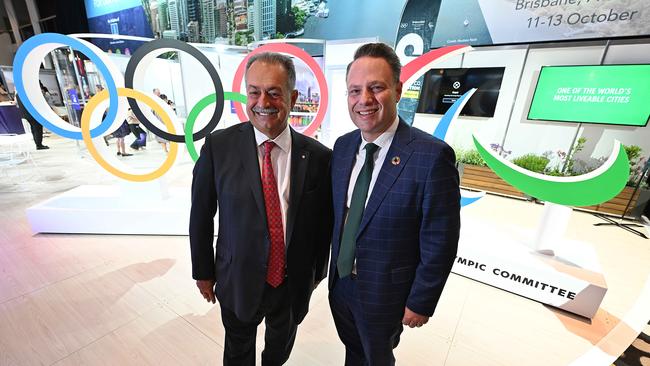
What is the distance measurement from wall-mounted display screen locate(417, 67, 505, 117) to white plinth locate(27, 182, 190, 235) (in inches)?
233

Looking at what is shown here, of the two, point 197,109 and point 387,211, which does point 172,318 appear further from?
point 197,109

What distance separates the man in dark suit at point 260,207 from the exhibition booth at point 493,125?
162cm

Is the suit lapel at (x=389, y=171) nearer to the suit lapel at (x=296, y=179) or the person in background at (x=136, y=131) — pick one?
the suit lapel at (x=296, y=179)

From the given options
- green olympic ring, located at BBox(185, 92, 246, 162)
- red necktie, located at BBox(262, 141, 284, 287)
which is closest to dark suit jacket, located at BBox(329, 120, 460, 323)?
red necktie, located at BBox(262, 141, 284, 287)

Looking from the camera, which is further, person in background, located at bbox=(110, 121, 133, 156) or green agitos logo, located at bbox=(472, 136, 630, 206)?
person in background, located at bbox=(110, 121, 133, 156)

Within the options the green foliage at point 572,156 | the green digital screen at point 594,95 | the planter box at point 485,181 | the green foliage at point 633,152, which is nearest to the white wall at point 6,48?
the planter box at point 485,181

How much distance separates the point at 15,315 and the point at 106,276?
0.62 metres

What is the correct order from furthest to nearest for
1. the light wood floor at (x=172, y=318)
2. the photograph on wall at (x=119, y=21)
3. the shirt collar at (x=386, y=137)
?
the photograph on wall at (x=119, y=21) → the light wood floor at (x=172, y=318) → the shirt collar at (x=386, y=137)

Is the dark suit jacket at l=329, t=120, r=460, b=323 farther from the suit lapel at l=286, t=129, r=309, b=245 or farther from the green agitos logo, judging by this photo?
the green agitos logo

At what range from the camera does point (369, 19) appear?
6590 mm

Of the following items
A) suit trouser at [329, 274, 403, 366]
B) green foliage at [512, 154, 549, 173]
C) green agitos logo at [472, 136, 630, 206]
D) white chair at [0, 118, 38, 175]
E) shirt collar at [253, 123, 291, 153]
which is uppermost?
shirt collar at [253, 123, 291, 153]

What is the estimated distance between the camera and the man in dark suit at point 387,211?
3.50 ft

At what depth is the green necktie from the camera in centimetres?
117

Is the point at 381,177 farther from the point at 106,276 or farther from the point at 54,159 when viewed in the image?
the point at 54,159
